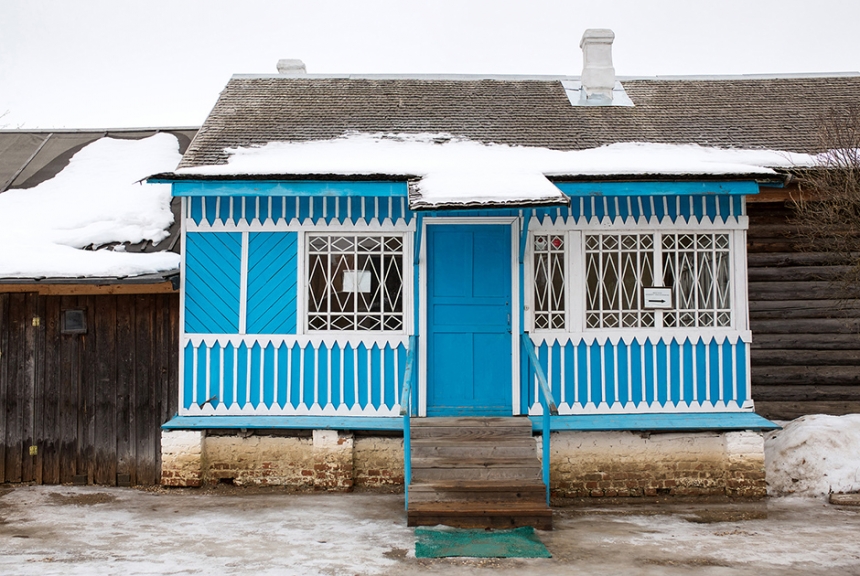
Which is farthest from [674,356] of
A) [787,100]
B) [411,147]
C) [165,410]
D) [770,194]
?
[165,410]

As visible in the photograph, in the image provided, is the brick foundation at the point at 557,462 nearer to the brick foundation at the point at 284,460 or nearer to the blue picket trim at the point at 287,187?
the brick foundation at the point at 284,460

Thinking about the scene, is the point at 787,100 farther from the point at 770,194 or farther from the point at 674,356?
the point at 674,356

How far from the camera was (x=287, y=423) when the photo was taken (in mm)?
7543

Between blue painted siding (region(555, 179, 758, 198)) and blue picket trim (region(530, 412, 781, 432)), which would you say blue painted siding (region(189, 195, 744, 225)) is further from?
blue picket trim (region(530, 412, 781, 432))

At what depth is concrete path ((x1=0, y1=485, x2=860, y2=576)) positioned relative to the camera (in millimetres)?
5395

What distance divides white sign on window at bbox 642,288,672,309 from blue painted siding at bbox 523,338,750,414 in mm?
369

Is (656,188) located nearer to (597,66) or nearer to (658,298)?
(658,298)

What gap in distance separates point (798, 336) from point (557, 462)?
3414 millimetres

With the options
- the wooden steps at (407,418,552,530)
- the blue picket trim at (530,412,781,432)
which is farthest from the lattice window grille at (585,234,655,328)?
→ the wooden steps at (407,418,552,530)

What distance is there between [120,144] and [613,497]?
8.16 metres

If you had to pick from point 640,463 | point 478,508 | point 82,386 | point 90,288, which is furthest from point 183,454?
point 640,463

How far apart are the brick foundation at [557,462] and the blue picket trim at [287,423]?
0.36ft

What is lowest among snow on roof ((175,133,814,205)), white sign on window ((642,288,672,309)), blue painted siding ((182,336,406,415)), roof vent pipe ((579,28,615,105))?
blue painted siding ((182,336,406,415))

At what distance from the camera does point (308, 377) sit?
306 inches
